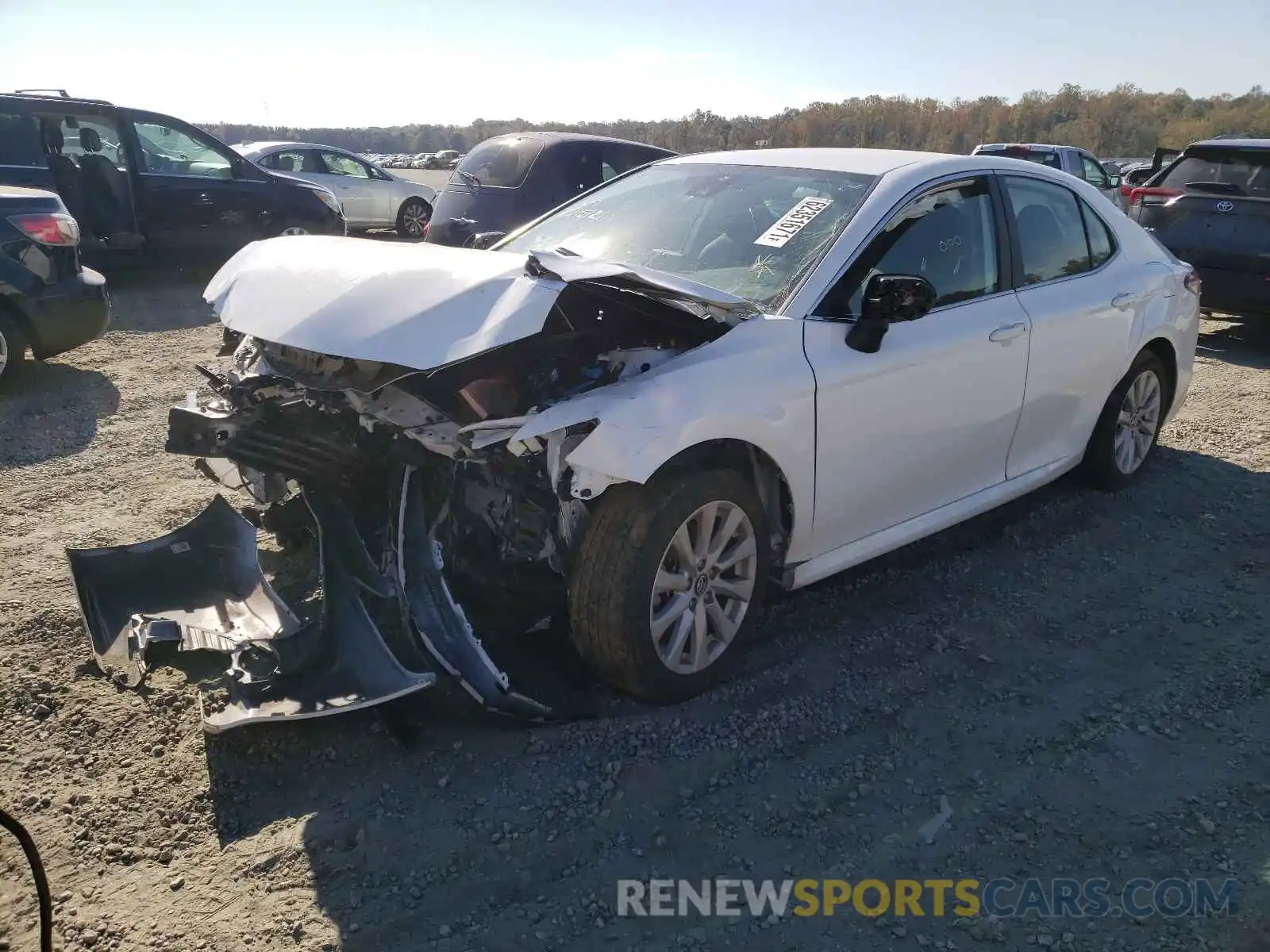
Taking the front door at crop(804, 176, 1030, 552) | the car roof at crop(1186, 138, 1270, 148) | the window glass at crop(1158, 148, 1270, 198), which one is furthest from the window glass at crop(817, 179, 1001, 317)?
the car roof at crop(1186, 138, 1270, 148)

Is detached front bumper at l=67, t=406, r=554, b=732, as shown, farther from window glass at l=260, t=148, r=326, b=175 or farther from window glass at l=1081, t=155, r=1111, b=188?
window glass at l=1081, t=155, r=1111, b=188

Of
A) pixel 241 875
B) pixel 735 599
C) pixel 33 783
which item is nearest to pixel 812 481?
pixel 735 599

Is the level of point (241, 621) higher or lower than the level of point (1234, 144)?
lower

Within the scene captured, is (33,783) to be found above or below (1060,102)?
below

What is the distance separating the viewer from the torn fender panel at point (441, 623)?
118 inches

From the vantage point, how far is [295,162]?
1528 cm

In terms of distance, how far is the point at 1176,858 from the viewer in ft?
8.80

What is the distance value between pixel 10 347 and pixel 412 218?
409 inches

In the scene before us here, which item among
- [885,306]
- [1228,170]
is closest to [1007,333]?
[885,306]

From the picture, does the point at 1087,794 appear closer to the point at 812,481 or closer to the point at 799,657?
the point at 799,657

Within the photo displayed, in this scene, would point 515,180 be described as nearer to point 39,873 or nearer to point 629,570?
point 629,570

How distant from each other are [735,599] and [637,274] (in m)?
1.16

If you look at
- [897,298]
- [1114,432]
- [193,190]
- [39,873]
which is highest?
[897,298]

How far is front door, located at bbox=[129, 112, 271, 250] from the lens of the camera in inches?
404
